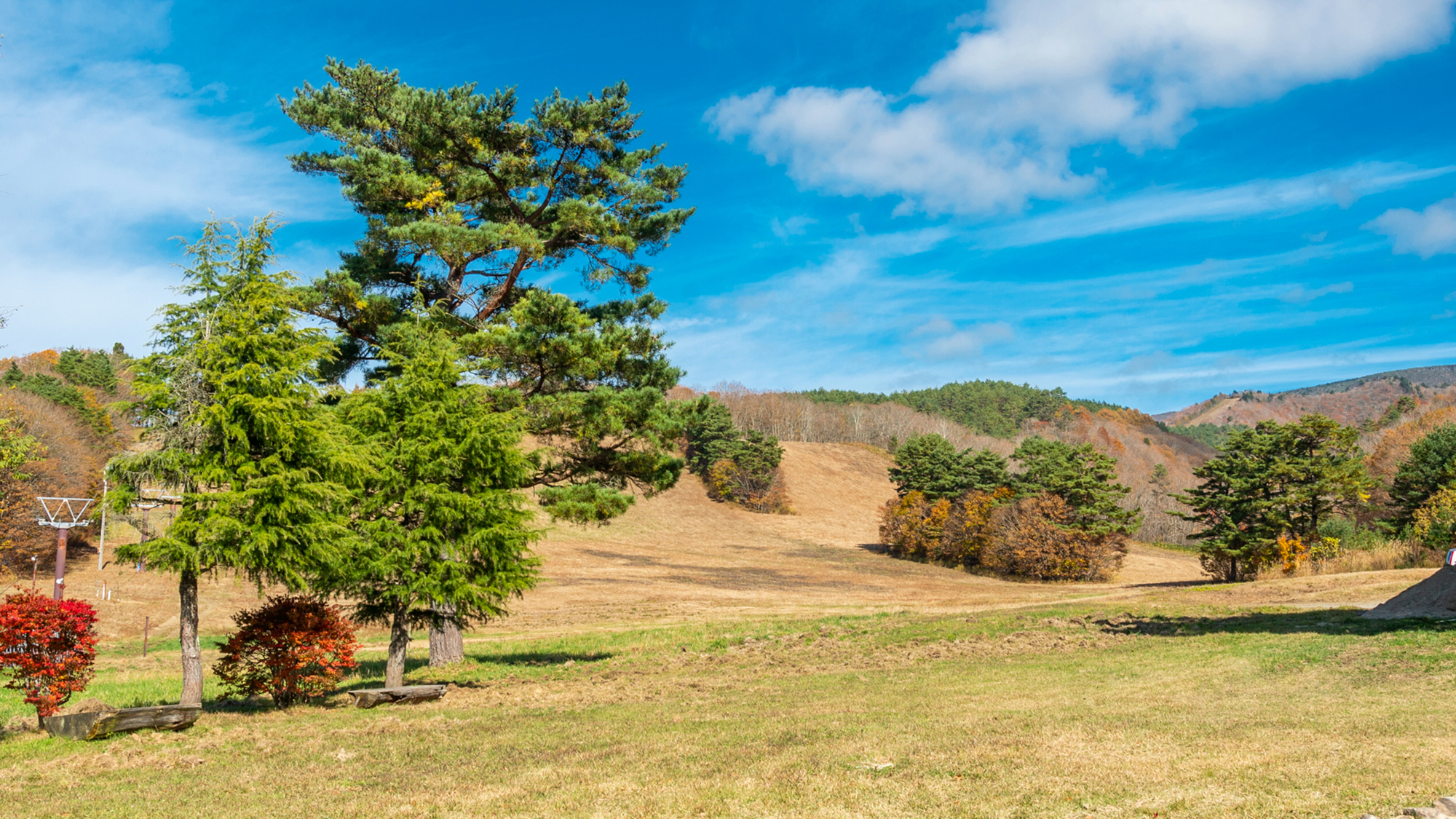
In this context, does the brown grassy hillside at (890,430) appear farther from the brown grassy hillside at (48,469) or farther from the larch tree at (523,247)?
the larch tree at (523,247)

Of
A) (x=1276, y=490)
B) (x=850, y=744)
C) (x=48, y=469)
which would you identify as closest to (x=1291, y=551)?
(x=1276, y=490)

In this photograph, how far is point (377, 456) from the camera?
13.4 metres

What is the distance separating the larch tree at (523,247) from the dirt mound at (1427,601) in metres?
16.1

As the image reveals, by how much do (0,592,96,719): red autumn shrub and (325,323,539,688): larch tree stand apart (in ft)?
10.6

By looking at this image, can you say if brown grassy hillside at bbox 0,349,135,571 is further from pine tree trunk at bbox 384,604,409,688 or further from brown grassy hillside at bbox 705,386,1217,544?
brown grassy hillside at bbox 705,386,1217,544

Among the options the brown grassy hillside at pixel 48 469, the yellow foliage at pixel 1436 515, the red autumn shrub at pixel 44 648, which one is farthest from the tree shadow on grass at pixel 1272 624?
Answer: the brown grassy hillside at pixel 48 469

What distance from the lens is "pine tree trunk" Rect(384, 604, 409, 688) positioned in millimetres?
13867

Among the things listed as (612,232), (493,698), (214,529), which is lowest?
(493,698)

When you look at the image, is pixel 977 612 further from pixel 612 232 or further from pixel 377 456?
pixel 377 456

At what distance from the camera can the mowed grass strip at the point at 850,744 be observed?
7059mm

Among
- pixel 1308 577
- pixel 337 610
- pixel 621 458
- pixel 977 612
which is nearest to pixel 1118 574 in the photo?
pixel 1308 577

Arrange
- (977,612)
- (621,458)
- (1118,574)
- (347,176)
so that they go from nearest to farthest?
(347,176) < (621,458) < (977,612) < (1118,574)

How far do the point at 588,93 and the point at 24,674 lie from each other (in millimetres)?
14499

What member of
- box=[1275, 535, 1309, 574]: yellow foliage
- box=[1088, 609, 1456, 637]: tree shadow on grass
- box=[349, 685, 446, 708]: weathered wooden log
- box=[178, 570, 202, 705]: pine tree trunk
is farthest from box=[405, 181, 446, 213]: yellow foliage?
box=[1275, 535, 1309, 574]: yellow foliage
